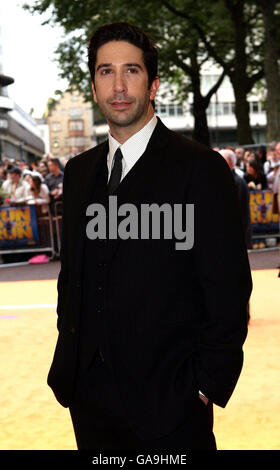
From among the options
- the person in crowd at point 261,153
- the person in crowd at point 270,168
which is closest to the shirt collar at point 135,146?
the person in crowd at point 270,168

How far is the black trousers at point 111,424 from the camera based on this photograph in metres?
2.37

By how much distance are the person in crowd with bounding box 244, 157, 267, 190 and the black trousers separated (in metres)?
13.9

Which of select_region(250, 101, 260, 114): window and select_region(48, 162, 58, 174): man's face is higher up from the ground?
select_region(250, 101, 260, 114): window

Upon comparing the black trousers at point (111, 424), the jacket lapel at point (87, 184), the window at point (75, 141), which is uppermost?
the window at point (75, 141)

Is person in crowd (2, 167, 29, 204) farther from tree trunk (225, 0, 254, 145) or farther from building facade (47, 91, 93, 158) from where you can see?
building facade (47, 91, 93, 158)

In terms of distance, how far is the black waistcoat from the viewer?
241 centimetres

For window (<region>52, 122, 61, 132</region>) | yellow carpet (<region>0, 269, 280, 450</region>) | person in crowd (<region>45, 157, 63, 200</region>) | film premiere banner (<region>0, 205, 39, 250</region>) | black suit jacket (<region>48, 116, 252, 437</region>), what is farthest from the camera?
Result: window (<region>52, 122, 61, 132</region>)

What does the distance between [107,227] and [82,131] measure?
143 meters

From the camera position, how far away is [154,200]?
2.40 m

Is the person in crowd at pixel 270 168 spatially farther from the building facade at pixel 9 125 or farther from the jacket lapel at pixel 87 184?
the building facade at pixel 9 125

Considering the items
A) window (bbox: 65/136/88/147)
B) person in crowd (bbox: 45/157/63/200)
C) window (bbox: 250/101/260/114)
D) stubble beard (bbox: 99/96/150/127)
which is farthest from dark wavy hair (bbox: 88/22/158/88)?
window (bbox: 65/136/88/147)

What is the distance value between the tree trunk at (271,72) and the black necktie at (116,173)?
2402 cm

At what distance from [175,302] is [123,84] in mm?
722

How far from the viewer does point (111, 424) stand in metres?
2.43
